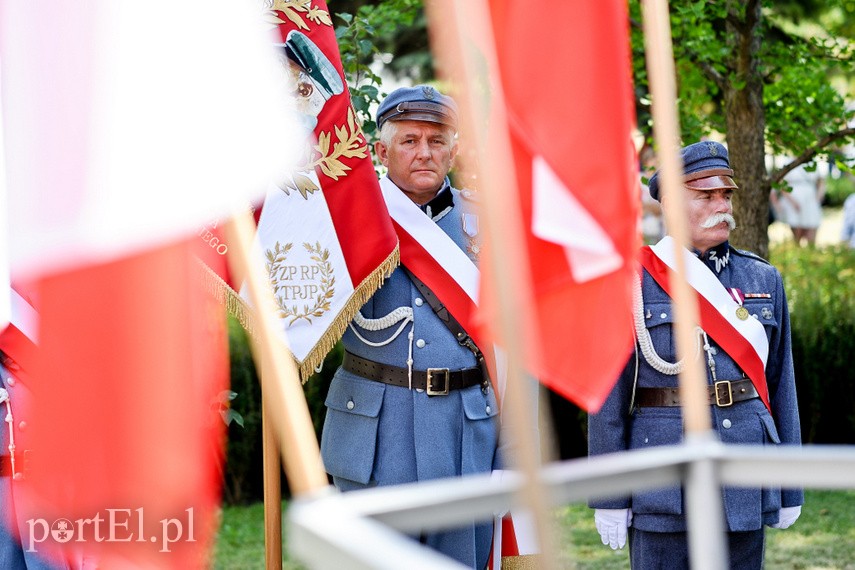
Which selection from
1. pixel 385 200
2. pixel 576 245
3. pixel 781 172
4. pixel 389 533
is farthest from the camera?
pixel 781 172

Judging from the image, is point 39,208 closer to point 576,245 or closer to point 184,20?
point 184,20

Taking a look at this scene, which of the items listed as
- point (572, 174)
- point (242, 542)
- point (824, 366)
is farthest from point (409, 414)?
point (824, 366)

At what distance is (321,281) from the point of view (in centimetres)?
404

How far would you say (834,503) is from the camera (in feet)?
25.4

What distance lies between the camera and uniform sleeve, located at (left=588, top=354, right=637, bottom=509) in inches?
162

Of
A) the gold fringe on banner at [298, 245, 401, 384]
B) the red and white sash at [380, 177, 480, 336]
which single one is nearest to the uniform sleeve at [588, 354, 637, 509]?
the red and white sash at [380, 177, 480, 336]

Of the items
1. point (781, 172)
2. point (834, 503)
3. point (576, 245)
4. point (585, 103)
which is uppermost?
point (781, 172)

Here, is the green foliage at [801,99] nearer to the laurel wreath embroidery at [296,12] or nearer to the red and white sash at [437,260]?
the red and white sash at [437,260]

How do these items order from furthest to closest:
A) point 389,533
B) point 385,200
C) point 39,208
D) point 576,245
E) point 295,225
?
point 385,200 < point 295,225 < point 576,245 < point 39,208 < point 389,533

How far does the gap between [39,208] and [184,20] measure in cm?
41

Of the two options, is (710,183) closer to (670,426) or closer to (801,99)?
(670,426)

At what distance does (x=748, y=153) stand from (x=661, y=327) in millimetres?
3577

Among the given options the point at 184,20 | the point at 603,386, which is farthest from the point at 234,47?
the point at 603,386

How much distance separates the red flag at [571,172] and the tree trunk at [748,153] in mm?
4990
